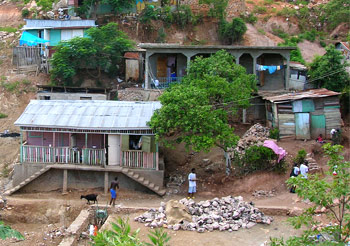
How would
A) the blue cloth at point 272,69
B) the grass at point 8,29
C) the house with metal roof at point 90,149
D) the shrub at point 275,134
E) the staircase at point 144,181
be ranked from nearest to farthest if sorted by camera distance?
the staircase at point 144,181, the house with metal roof at point 90,149, the shrub at point 275,134, the blue cloth at point 272,69, the grass at point 8,29

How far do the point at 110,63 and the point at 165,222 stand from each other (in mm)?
14180

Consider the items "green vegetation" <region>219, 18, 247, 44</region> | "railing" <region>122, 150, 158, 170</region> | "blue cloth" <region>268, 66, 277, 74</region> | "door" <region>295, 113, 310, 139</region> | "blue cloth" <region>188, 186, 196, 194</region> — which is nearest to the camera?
"blue cloth" <region>188, 186, 196, 194</region>

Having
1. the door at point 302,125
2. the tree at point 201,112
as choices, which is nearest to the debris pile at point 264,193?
the tree at point 201,112

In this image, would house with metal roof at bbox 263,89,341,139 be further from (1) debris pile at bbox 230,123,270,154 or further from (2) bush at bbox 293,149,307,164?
(2) bush at bbox 293,149,307,164

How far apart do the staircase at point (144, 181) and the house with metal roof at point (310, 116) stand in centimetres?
697

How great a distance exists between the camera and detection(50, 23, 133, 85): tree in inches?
1059

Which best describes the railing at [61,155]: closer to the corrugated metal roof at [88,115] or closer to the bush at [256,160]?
the corrugated metal roof at [88,115]

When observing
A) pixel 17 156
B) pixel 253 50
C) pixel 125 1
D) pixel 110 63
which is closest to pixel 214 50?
pixel 253 50

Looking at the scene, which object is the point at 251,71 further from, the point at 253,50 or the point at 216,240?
the point at 216,240

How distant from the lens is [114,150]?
2012 cm

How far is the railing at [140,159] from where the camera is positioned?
2002cm

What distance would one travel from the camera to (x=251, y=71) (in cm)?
2750

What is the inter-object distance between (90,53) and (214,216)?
1408 centimetres

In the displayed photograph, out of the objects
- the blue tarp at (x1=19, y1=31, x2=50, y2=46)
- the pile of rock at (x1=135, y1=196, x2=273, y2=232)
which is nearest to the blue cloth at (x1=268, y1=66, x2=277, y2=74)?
the pile of rock at (x1=135, y1=196, x2=273, y2=232)
